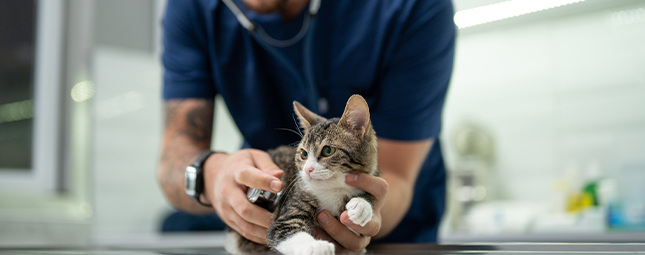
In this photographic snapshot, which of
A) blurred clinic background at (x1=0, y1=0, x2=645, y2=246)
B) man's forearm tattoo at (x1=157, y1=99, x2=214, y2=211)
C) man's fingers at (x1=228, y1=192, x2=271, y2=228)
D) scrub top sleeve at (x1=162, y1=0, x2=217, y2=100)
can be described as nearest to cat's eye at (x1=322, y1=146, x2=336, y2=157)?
man's fingers at (x1=228, y1=192, x2=271, y2=228)

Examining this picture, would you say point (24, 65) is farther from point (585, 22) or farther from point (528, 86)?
point (585, 22)

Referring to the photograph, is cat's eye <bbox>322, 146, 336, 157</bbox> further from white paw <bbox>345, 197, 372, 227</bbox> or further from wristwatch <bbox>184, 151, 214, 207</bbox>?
wristwatch <bbox>184, 151, 214, 207</bbox>

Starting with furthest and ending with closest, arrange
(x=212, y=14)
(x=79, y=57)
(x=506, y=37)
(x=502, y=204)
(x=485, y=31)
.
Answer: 1. (x=79, y=57)
2. (x=502, y=204)
3. (x=506, y=37)
4. (x=485, y=31)
5. (x=212, y=14)

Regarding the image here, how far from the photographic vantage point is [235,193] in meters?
0.53

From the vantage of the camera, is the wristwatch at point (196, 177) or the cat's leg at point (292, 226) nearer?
the cat's leg at point (292, 226)

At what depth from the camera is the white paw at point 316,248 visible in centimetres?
42

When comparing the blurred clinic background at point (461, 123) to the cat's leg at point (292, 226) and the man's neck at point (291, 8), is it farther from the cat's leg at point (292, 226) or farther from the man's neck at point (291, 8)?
the cat's leg at point (292, 226)

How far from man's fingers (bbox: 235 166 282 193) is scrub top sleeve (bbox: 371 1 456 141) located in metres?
0.29

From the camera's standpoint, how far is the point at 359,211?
1.40ft

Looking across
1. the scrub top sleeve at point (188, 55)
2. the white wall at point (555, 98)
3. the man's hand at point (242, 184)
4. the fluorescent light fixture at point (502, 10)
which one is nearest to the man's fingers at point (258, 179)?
the man's hand at point (242, 184)

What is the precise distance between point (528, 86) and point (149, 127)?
188cm

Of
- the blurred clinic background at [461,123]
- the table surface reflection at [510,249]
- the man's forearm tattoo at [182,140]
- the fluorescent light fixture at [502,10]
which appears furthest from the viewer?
the blurred clinic background at [461,123]

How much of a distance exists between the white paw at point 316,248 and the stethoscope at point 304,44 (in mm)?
204

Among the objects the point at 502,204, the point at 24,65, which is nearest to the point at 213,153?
the point at 502,204
